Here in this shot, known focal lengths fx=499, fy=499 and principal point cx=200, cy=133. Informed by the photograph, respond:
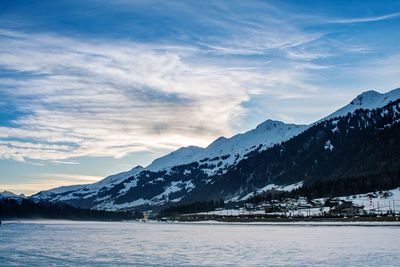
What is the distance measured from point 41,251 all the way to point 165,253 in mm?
16460

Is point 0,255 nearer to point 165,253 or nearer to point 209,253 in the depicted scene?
point 165,253

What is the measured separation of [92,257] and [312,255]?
25.5 metres

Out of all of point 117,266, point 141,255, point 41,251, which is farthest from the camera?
point 41,251

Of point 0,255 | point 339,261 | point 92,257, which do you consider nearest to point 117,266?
point 92,257

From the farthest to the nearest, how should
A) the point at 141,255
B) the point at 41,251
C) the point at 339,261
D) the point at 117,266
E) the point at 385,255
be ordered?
the point at 41,251, the point at 141,255, the point at 385,255, the point at 339,261, the point at 117,266

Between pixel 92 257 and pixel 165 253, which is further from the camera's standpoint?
pixel 165 253

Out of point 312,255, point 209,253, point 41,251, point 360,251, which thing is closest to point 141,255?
point 209,253

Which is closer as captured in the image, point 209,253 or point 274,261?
point 274,261

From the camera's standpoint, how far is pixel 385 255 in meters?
56.6

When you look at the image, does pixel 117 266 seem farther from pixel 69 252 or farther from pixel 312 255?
pixel 312 255

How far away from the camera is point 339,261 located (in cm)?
5200

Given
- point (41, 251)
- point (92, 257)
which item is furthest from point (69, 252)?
point (92, 257)

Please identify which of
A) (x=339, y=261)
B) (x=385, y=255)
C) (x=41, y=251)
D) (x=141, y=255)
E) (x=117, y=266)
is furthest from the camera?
(x=41, y=251)

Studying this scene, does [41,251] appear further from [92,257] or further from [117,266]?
[117,266]
